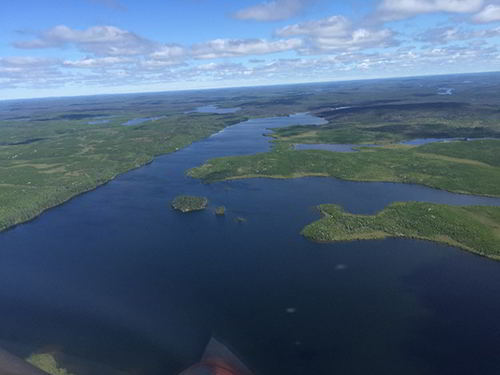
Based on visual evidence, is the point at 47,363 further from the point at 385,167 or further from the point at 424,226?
the point at 385,167

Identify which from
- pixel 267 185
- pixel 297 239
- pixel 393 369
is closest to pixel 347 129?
pixel 267 185

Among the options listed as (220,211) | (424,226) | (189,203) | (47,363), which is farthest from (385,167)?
(47,363)

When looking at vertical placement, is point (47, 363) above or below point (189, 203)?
below

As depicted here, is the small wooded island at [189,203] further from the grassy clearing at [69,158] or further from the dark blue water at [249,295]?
the grassy clearing at [69,158]

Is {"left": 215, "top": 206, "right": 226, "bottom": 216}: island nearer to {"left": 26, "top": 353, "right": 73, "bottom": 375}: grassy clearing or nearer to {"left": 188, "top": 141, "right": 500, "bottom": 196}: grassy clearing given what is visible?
{"left": 188, "top": 141, "right": 500, "bottom": 196}: grassy clearing

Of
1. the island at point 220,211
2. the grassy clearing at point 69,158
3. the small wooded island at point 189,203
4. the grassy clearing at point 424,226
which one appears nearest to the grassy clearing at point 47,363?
the grassy clearing at point 424,226

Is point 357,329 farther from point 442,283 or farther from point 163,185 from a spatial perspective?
point 163,185
